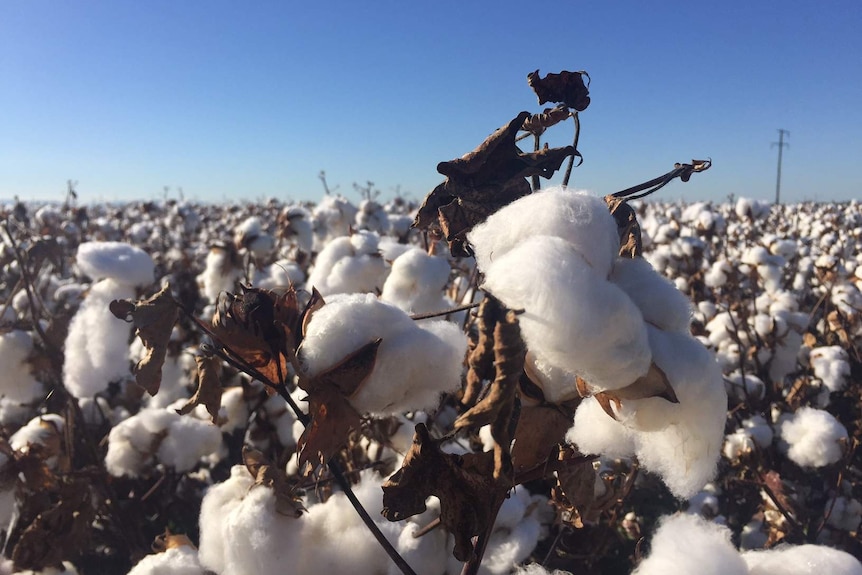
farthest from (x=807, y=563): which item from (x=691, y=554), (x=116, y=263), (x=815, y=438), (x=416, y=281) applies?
(x=116, y=263)

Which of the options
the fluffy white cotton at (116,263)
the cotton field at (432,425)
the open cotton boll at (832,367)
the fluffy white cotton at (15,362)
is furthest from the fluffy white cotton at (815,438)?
the fluffy white cotton at (15,362)

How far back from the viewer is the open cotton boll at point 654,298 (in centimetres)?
68

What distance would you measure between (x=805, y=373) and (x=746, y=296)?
1.43 metres

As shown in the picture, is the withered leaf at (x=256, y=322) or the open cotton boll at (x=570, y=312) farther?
the withered leaf at (x=256, y=322)

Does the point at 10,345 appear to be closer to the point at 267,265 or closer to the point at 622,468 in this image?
the point at 622,468

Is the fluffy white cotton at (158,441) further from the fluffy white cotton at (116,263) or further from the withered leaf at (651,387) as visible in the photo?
the withered leaf at (651,387)

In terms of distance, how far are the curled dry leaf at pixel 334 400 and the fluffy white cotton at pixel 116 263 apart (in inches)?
66.6

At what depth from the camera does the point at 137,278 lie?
2.20 m

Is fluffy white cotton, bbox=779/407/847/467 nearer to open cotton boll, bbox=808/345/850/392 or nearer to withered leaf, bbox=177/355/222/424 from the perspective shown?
open cotton boll, bbox=808/345/850/392

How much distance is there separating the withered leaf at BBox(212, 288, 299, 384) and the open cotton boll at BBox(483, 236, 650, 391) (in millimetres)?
394

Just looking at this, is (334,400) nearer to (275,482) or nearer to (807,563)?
(275,482)

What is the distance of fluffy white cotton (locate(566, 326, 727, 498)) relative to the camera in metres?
0.66

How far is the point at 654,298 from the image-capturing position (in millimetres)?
685

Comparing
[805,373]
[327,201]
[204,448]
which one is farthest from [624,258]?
[327,201]
